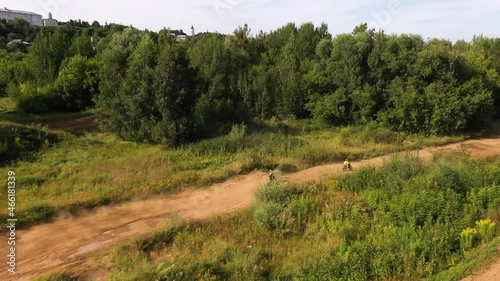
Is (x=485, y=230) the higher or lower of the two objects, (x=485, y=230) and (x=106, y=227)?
the higher

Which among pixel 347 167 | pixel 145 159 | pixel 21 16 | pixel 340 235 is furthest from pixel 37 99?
pixel 21 16

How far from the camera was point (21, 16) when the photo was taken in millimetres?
106500

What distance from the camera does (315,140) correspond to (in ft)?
61.3

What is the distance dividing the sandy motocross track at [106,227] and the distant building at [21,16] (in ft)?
356

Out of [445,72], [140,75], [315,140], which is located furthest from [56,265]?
[445,72]

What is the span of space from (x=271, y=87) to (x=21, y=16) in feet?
368

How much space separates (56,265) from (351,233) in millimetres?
6963

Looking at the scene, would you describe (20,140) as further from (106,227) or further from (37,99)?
(106,227)

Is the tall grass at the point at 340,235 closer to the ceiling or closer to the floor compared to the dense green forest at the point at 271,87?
closer to the floor

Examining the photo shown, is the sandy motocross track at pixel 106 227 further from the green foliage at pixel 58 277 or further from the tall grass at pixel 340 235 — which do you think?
the tall grass at pixel 340 235

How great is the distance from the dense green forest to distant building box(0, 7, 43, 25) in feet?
304

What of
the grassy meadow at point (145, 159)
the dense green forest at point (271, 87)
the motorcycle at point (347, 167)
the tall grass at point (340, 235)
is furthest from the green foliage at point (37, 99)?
the motorcycle at point (347, 167)

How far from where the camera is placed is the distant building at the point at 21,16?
10081cm

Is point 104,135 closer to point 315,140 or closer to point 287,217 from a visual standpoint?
point 315,140
